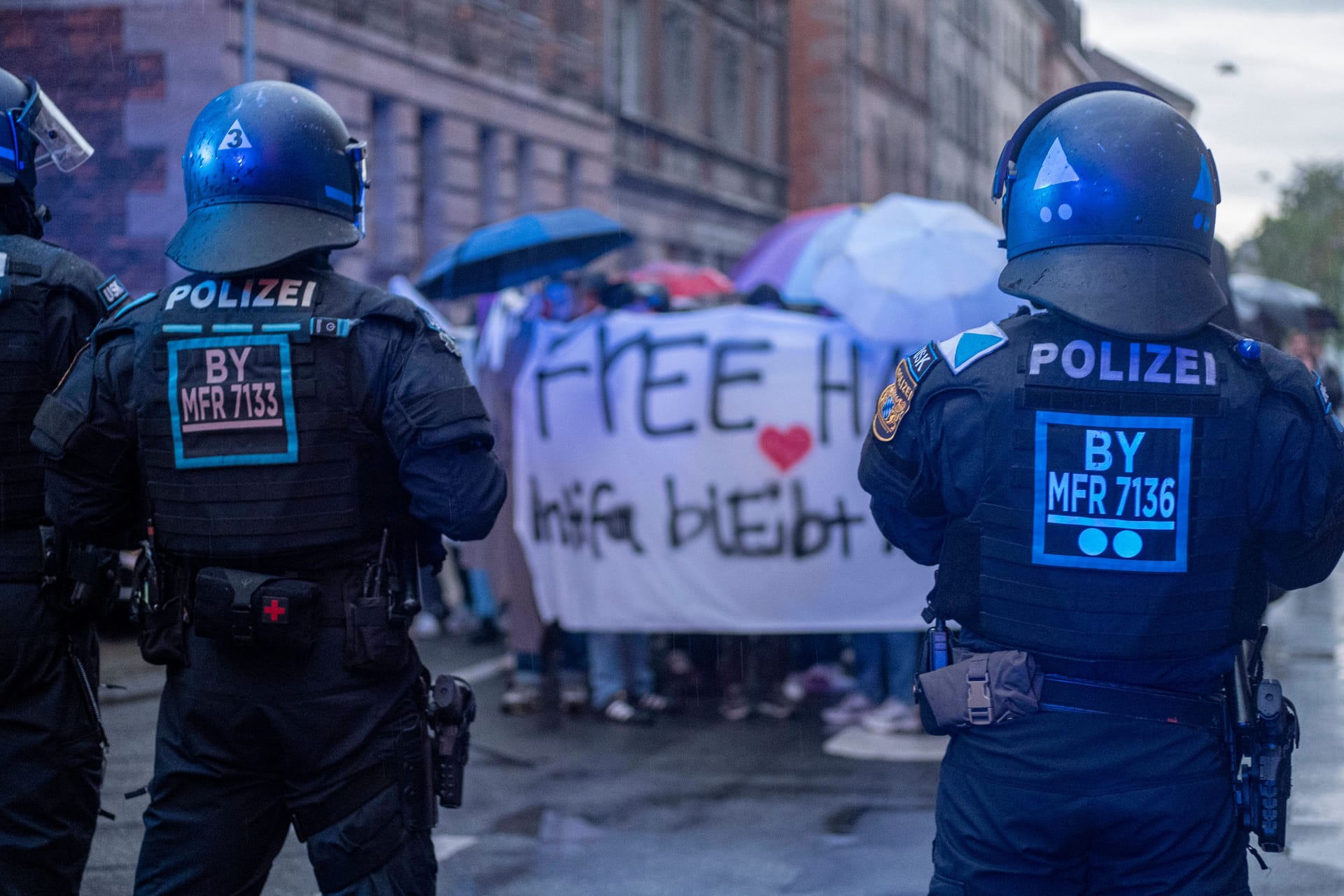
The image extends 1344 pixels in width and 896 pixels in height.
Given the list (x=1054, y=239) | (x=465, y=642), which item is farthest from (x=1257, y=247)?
(x=1054, y=239)

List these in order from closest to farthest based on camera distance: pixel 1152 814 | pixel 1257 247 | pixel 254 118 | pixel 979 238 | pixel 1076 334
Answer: pixel 1152 814 → pixel 1076 334 → pixel 254 118 → pixel 979 238 → pixel 1257 247

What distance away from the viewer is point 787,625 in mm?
7832

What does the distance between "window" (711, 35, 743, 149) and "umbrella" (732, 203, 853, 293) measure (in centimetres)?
1700

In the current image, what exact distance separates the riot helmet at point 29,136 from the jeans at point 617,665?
4449 millimetres

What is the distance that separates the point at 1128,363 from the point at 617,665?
554 centimetres

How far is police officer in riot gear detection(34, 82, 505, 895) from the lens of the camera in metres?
3.14

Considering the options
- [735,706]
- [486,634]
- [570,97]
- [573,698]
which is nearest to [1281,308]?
[570,97]

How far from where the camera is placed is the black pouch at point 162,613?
3244mm

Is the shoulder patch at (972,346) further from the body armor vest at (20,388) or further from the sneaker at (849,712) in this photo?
the sneaker at (849,712)

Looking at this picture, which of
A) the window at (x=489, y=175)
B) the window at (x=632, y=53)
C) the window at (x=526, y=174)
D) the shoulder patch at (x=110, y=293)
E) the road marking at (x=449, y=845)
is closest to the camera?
the shoulder patch at (x=110, y=293)

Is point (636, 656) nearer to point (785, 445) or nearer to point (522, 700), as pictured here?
point (522, 700)

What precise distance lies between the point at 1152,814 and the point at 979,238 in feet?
16.7

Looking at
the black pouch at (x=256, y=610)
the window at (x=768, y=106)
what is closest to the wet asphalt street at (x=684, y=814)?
the black pouch at (x=256, y=610)

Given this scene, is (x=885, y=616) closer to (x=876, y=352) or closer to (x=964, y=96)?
(x=876, y=352)
